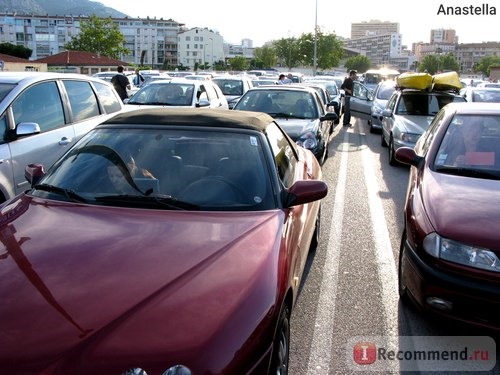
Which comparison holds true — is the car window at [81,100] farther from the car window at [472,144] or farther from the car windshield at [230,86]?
the car windshield at [230,86]

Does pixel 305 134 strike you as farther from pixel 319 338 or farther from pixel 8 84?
pixel 319 338

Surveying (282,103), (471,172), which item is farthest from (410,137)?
(471,172)

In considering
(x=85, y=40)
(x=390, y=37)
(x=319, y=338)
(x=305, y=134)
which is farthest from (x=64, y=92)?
(x=390, y=37)

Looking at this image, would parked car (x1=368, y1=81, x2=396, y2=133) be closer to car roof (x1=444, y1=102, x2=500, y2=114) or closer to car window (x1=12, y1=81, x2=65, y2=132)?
car roof (x1=444, y1=102, x2=500, y2=114)

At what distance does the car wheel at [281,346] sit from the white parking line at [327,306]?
49 cm

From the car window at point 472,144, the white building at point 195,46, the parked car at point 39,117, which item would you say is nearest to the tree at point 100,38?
the parked car at point 39,117

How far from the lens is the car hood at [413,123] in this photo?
8.97 meters

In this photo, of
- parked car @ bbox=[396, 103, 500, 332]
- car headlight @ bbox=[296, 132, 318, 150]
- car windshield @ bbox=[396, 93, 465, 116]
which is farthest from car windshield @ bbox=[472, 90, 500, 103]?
parked car @ bbox=[396, 103, 500, 332]

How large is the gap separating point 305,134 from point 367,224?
242 cm

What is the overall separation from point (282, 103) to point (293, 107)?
0.22 metres

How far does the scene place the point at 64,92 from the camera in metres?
5.82

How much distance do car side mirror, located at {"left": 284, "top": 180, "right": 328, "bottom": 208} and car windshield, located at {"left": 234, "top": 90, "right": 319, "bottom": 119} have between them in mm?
5567

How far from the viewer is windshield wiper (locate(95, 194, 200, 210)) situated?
2.92 m

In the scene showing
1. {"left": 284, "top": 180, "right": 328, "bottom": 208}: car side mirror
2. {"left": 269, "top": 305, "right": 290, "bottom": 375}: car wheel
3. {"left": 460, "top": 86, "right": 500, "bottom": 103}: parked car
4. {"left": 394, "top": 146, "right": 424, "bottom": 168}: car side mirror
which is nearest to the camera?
{"left": 269, "top": 305, "right": 290, "bottom": 375}: car wheel
